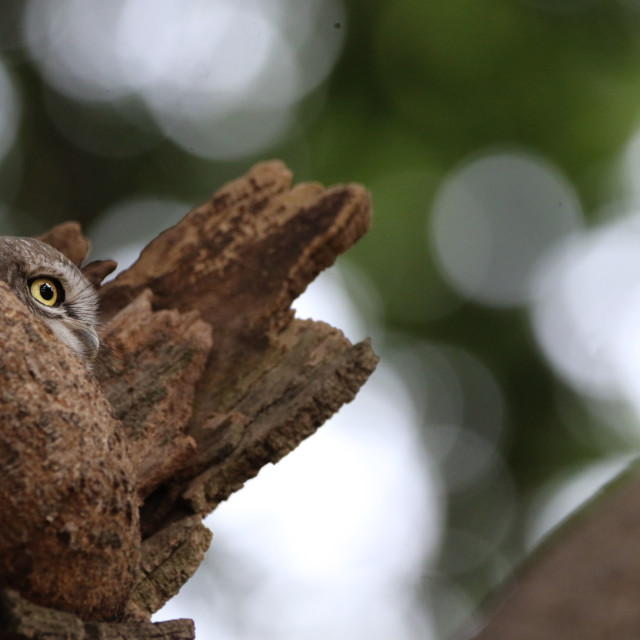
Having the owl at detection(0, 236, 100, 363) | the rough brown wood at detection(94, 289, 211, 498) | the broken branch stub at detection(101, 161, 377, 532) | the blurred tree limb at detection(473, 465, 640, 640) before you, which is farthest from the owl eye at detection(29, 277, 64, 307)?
the blurred tree limb at detection(473, 465, 640, 640)

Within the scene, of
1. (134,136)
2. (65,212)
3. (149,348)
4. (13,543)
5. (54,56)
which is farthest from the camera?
(134,136)

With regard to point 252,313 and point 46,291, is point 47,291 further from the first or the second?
point 252,313

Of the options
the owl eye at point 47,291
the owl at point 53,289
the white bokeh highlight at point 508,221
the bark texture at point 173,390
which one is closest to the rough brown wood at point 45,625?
the bark texture at point 173,390

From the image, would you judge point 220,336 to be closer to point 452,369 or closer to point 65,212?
point 65,212

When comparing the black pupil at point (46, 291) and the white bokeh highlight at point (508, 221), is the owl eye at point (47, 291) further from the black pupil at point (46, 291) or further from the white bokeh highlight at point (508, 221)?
the white bokeh highlight at point (508, 221)

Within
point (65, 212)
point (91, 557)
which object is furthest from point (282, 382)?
point (65, 212)

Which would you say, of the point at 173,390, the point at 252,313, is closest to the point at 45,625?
the point at 173,390
